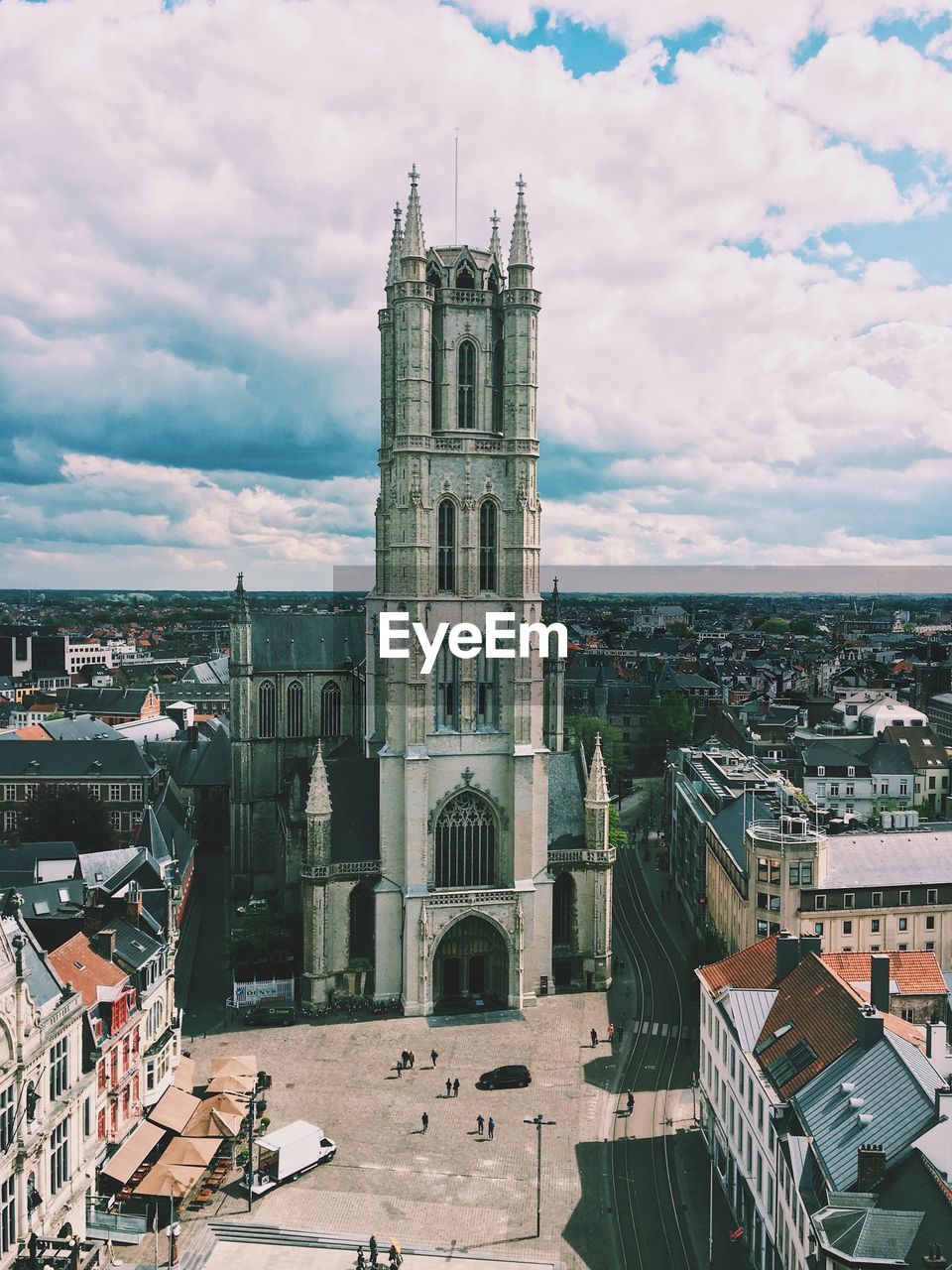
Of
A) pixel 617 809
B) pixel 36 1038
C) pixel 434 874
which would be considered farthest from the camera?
pixel 617 809

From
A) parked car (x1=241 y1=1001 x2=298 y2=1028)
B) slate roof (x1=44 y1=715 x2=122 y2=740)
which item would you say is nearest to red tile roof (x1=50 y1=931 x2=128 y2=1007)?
parked car (x1=241 y1=1001 x2=298 y2=1028)

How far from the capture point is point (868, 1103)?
4088 centimetres

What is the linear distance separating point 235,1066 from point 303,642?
47.8 meters

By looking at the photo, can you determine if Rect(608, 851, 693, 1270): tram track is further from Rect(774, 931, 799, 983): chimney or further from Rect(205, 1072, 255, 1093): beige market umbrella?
Rect(205, 1072, 255, 1093): beige market umbrella

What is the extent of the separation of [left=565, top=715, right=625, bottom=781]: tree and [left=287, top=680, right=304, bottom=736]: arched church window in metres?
48.9

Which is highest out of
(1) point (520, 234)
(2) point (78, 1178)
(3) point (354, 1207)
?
(1) point (520, 234)

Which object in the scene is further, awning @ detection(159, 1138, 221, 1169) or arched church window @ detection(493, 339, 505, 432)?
arched church window @ detection(493, 339, 505, 432)

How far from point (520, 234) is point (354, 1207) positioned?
63791 mm

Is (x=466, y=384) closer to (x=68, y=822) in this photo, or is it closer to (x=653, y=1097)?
(x=653, y=1097)

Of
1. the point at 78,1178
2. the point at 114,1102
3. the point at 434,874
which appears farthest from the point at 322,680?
the point at 78,1178

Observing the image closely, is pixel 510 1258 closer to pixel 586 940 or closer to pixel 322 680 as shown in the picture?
pixel 586 940

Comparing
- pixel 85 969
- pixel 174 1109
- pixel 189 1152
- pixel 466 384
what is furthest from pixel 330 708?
pixel 189 1152

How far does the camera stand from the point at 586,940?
7881 cm

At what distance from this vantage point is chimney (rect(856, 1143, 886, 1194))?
36.4 m
